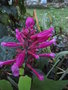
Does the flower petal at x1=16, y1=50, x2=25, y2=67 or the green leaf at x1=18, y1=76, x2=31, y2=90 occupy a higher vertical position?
the flower petal at x1=16, y1=50, x2=25, y2=67

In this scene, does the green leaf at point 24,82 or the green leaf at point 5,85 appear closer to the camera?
the green leaf at point 24,82

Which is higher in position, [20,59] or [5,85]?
[20,59]

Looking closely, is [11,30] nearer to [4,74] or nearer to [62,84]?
[4,74]

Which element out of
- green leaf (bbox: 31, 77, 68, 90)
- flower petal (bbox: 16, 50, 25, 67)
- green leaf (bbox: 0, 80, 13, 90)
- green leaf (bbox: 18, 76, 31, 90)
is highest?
flower petal (bbox: 16, 50, 25, 67)

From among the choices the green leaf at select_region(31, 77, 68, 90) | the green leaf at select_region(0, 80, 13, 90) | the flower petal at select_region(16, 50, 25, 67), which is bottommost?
the green leaf at select_region(31, 77, 68, 90)

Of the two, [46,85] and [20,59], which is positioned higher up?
[20,59]

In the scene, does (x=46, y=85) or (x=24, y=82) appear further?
(x=46, y=85)

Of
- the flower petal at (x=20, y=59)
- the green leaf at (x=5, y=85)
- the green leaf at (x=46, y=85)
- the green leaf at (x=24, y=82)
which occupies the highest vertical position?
the flower petal at (x=20, y=59)

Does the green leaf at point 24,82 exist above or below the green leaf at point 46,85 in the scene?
above

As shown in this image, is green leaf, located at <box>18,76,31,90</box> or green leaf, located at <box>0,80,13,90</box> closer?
green leaf, located at <box>18,76,31,90</box>

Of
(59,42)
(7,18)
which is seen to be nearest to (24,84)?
(7,18)

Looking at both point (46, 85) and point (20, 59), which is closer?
point (20, 59)
